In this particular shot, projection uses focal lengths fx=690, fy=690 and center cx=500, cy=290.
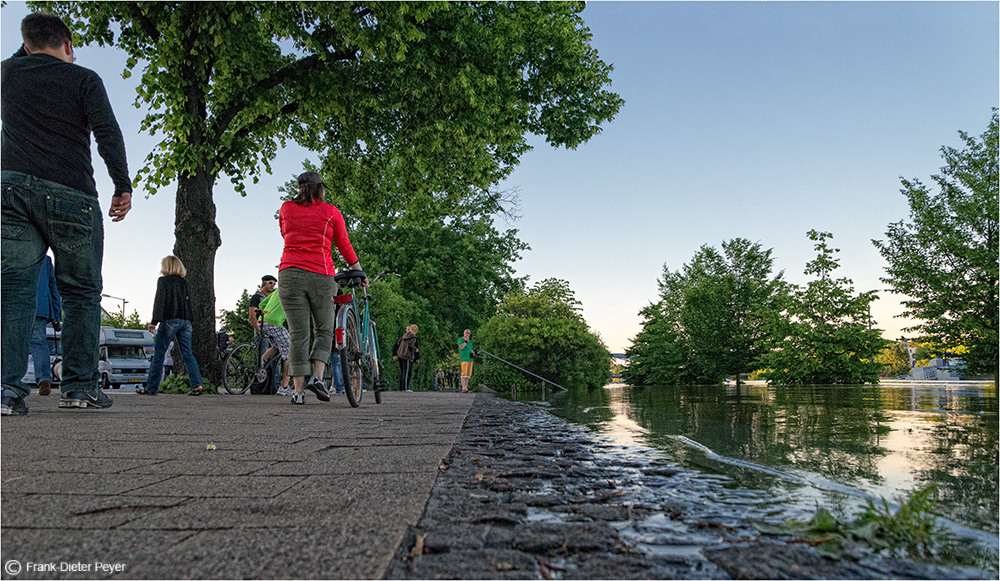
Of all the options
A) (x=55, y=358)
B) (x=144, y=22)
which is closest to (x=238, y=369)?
(x=144, y=22)

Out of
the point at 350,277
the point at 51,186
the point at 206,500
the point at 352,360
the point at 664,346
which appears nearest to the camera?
the point at 206,500

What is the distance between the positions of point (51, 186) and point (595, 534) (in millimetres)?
4566

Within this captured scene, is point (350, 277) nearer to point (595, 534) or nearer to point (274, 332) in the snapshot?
point (274, 332)

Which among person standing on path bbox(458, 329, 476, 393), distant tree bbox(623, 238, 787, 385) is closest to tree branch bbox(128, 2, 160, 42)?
person standing on path bbox(458, 329, 476, 393)

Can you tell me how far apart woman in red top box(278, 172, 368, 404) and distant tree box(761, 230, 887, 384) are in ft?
79.0

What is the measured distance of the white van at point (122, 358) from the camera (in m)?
28.4

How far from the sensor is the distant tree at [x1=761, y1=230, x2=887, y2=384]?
2634 cm

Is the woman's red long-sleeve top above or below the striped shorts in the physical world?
above

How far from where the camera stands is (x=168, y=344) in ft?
33.6

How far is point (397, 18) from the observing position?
1070cm

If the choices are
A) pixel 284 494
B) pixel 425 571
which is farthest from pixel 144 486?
pixel 425 571

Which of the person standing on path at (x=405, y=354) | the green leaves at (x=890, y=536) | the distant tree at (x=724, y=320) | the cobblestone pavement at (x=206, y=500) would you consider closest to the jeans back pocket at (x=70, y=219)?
the cobblestone pavement at (x=206, y=500)

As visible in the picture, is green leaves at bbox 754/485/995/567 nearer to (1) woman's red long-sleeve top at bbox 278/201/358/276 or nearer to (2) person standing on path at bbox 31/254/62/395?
(1) woman's red long-sleeve top at bbox 278/201/358/276

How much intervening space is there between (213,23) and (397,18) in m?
2.70
